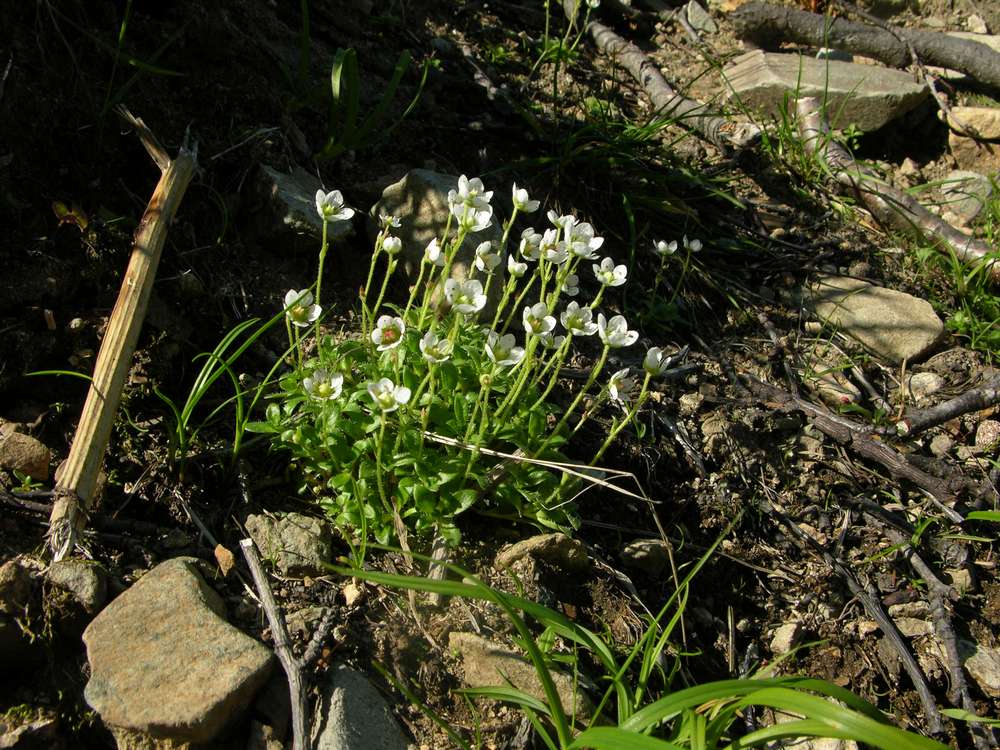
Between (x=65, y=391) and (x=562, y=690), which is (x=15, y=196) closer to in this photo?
(x=65, y=391)

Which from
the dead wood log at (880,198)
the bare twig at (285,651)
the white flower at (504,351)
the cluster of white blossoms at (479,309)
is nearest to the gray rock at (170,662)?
the bare twig at (285,651)

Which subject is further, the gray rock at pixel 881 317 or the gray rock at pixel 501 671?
the gray rock at pixel 881 317

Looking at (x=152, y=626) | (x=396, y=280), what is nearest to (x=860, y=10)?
(x=396, y=280)

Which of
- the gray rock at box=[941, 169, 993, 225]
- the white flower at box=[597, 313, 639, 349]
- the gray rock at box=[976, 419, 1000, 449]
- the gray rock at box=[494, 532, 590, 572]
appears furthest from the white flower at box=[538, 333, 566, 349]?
the gray rock at box=[941, 169, 993, 225]

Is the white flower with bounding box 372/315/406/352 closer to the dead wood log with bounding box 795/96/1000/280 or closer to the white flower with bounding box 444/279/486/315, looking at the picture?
the white flower with bounding box 444/279/486/315

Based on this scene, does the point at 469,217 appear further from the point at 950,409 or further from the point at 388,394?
the point at 950,409

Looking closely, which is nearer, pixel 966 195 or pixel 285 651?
pixel 285 651

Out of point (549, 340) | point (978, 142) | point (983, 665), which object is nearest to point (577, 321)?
point (549, 340)

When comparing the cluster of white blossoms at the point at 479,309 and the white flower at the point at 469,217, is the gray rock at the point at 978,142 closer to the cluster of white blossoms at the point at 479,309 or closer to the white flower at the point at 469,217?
the cluster of white blossoms at the point at 479,309
